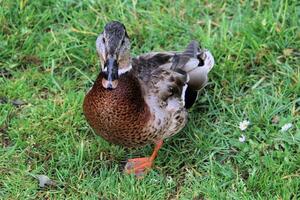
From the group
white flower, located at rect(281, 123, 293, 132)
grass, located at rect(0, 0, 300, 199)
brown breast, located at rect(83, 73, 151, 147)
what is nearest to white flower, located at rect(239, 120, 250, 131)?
grass, located at rect(0, 0, 300, 199)

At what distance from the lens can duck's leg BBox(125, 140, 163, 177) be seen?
3.91 m

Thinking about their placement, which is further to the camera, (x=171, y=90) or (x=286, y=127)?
(x=286, y=127)

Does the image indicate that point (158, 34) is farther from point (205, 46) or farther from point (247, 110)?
point (247, 110)

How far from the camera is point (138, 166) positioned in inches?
155

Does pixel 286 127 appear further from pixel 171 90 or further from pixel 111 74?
pixel 111 74

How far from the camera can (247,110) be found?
4.24 metres

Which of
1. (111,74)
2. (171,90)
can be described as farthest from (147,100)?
(111,74)

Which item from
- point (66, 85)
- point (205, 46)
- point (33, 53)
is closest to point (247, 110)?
point (205, 46)

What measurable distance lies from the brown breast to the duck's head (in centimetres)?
5

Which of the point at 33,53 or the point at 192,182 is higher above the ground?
the point at 33,53

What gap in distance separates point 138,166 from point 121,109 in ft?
1.42

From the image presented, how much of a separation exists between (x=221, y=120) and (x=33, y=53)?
1.34m

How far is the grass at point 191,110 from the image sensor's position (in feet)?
12.7

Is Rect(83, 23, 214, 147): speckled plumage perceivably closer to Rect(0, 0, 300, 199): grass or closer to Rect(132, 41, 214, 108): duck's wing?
Rect(132, 41, 214, 108): duck's wing
